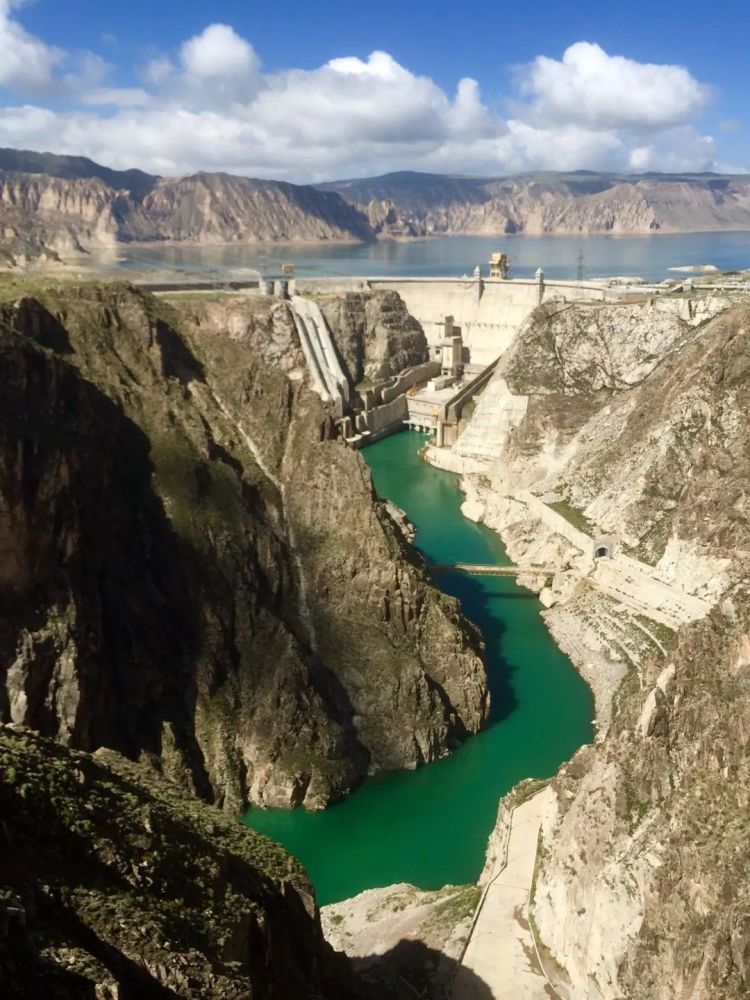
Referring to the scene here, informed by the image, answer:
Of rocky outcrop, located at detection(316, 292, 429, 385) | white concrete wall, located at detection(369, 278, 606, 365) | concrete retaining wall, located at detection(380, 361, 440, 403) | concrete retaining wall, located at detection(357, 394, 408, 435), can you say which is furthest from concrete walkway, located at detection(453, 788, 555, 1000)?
white concrete wall, located at detection(369, 278, 606, 365)

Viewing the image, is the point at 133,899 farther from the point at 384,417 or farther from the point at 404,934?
the point at 384,417

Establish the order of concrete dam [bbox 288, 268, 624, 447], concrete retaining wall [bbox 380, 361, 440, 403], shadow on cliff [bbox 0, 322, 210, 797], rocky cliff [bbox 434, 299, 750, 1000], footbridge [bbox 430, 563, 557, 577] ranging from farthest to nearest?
concrete retaining wall [bbox 380, 361, 440, 403], concrete dam [bbox 288, 268, 624, 447], footbridge [bbox 430, 563, 557, 577], shadow on cliff [bbox 0, 322, 210, 797], rocky cliff [bbox 434, 299, 750, 1000]

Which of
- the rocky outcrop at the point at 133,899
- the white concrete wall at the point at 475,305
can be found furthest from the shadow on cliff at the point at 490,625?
the white concrete wall at the point at 475,305

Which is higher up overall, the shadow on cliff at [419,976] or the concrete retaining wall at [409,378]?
the concrete retaining wall at [409,378]

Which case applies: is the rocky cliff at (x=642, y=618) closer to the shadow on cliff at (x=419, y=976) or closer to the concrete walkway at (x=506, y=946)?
the concrete walkway at (x=506, y=946)

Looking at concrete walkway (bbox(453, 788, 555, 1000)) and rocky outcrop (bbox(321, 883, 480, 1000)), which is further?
rocky outcrop (bbox(321, 883, 480, 1000))

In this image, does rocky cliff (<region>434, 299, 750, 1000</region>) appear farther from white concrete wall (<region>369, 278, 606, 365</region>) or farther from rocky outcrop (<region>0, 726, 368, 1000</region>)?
white concrete wall (<region>369, 278, 606, 365</region>)
